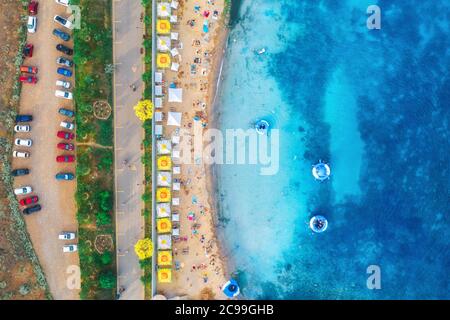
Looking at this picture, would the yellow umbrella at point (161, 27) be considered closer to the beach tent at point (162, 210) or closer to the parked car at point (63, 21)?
the parked car at point (63, 21)

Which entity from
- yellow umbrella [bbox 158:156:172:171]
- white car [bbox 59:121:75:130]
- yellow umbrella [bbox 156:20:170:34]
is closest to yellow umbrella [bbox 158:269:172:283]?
yellow umbrella [bbox 158:156:172:171]

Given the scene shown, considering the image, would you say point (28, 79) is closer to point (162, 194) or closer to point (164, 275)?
point (162, 194)

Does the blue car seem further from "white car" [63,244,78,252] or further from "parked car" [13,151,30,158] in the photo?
"white car" [63,244,78,252]

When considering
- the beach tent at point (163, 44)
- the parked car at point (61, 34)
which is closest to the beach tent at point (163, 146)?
the beach tent at point (163, 44)

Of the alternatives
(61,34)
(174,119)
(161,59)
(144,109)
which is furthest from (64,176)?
(161,59)

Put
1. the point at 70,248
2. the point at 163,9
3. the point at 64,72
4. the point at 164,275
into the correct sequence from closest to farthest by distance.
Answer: the point at 64,72
the point at 70,248
the point at 163,9
the point at 164,275
